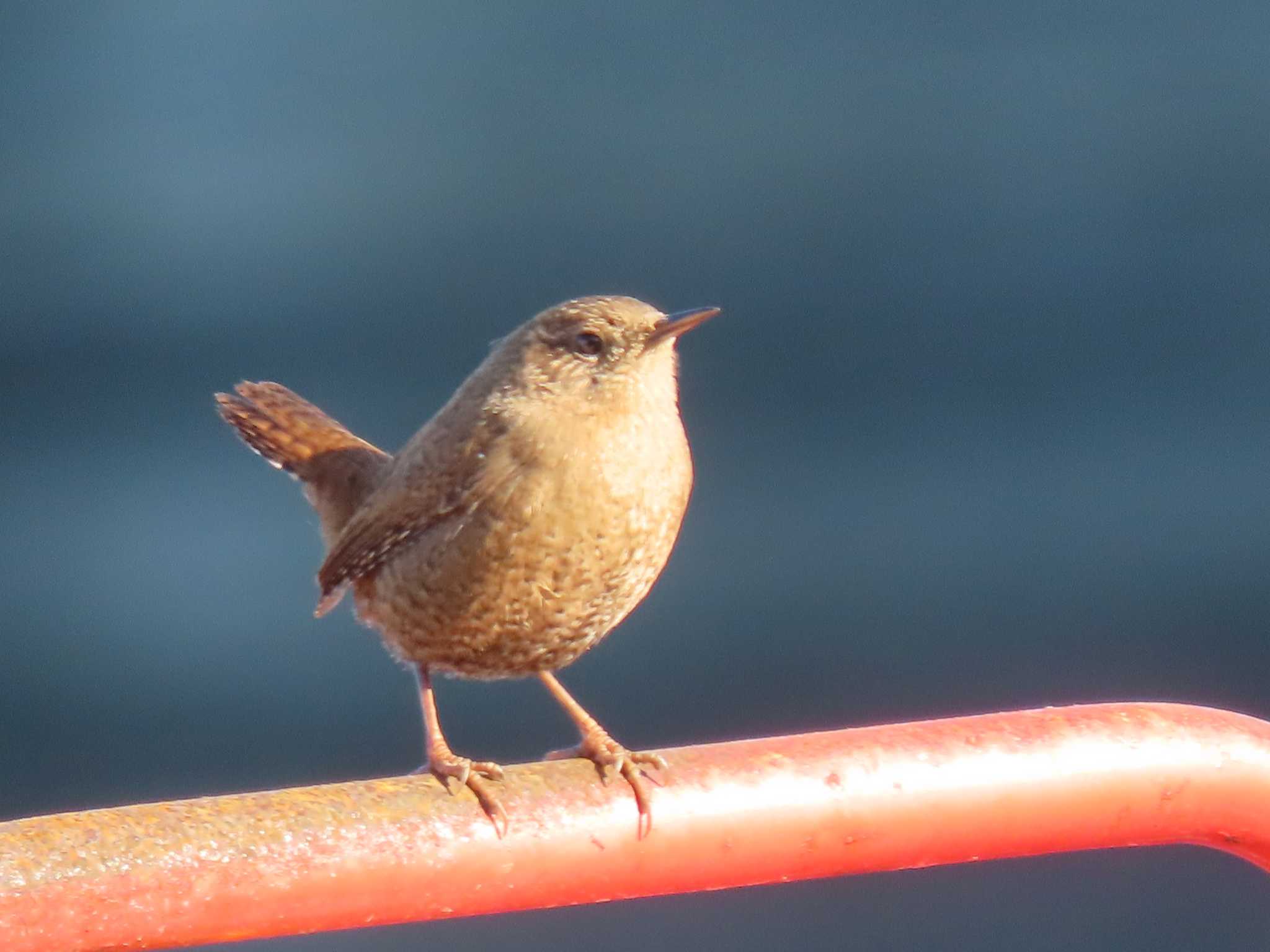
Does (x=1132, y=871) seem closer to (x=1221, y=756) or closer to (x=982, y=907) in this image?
(x=982, y=907)

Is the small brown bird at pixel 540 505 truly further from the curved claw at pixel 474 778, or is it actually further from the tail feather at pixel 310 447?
the tail feather at pixel 310 447

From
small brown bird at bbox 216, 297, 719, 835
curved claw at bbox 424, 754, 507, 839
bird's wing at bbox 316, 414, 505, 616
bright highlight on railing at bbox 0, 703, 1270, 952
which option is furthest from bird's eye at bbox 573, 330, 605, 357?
bright highlight on railing at bbox 0, 703, 1270, 952

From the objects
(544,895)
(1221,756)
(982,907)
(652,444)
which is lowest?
(982,907)

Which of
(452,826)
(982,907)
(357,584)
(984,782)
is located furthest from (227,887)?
(982,907)

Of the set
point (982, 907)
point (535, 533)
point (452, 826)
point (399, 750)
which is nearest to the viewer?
point (452, 826)

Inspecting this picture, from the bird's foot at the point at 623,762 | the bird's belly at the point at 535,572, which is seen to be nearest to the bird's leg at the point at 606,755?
the bird's foot at the point at 623,762

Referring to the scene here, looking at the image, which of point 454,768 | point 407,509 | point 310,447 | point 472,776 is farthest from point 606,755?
point 310,447

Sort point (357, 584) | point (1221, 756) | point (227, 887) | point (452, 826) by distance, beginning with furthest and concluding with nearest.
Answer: point (357, 584) → point (1221, 756) → point (452, 826) → point (227, 887)
